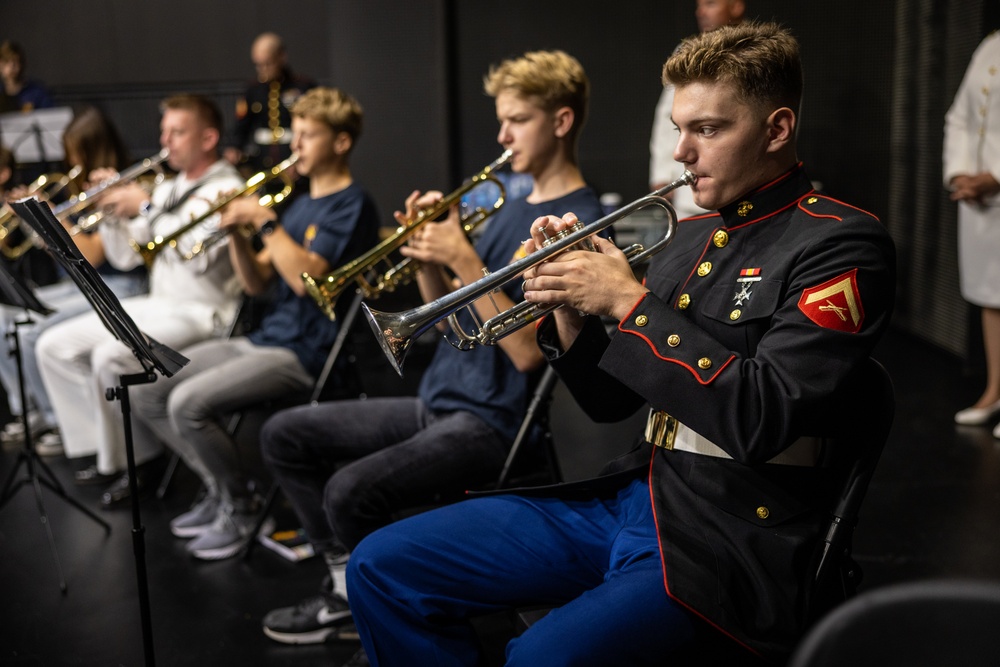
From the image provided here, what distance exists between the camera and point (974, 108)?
4.07 m

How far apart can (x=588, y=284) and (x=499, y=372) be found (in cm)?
88

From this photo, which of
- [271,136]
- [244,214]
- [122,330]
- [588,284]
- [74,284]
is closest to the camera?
[588,284]

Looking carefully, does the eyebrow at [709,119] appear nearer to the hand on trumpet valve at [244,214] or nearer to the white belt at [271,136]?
the hand on trumpet valve at [244,214]

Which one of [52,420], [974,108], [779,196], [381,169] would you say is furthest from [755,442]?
[381,169]

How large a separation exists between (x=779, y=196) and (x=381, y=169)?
5.89 metres

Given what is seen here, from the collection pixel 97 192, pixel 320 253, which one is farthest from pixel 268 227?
pixel 97 192

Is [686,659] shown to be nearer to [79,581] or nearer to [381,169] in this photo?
[79,581]

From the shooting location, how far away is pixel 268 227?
3082mm

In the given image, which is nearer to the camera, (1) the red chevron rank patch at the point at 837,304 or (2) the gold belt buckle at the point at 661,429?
(1) the red chevron rank patch at the point at 837,304

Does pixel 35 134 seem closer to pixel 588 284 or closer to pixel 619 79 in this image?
pixel 619 79

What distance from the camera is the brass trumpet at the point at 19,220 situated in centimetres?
438

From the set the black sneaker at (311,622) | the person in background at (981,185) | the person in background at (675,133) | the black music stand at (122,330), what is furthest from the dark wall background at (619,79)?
the black music stand at (122,330)

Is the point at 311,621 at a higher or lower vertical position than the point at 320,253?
lower

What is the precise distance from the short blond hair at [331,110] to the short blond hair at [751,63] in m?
1.87
